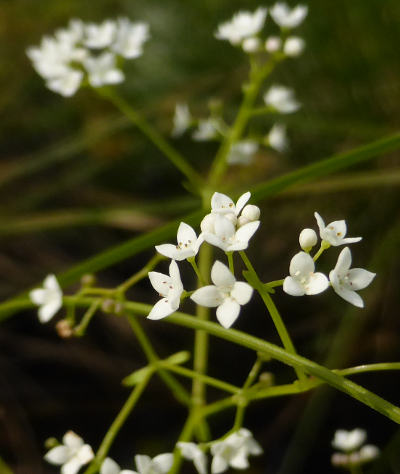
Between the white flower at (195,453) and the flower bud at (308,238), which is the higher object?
the flower bud at (308,238)

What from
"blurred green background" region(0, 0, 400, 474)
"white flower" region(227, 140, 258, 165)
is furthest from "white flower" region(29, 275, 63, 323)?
"white flower" region(227, 140, 258, 165)

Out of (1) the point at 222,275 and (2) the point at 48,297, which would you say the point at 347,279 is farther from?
(2) the point at 48,297

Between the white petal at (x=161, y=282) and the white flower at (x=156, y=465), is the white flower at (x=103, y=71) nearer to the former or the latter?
the white petal at (x=161, y=282)

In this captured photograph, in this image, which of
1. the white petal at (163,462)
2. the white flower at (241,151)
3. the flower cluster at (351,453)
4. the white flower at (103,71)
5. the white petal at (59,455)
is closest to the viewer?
the white petal at (163,462)

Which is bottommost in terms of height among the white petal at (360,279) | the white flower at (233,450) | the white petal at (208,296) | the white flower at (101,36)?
the white flower at (233,450)

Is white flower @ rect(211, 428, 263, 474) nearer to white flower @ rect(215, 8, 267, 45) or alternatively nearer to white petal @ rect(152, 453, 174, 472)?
white petal @ rect(152, 453, 174, 472)

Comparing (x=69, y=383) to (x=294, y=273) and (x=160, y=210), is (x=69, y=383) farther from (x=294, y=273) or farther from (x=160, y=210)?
(x=294, y=273)

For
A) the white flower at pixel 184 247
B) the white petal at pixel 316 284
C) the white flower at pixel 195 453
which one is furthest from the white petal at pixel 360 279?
the white flower at pixel 195 453
